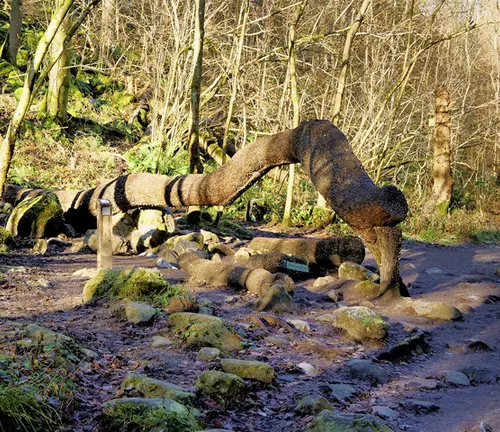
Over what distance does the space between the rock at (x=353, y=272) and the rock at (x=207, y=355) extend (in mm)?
3991

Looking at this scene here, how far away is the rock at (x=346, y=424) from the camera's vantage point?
331 centimetres

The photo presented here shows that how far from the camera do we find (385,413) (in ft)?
13.3

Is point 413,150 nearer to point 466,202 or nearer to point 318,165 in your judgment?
point 466,202

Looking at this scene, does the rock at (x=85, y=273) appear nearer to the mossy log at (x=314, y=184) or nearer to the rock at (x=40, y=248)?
the rock at (x=40, y=248)

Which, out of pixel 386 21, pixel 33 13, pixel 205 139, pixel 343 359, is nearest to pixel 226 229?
pixel 205 139

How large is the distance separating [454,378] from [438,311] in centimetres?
199

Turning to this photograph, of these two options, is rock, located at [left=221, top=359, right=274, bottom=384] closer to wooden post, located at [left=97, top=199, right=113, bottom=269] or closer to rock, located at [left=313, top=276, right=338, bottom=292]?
wooden post, located at [left=97, top=199, right=113, bottom=269]

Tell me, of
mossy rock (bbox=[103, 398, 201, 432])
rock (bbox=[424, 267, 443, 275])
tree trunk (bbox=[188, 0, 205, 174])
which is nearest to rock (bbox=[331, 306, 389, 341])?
mossy rock (bbox=[103, 398, 201, 432])

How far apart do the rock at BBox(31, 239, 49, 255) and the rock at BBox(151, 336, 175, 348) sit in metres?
4.79

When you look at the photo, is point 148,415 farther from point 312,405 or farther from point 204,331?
point 204,331

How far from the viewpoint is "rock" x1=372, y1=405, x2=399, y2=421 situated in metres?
4.02

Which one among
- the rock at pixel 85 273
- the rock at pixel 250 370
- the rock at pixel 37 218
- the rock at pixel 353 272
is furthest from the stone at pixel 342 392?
the rock at pixel 37 218

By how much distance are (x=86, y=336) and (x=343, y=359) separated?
2208 millimetres

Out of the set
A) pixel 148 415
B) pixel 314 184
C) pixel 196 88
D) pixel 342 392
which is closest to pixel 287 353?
pixel 342 392
